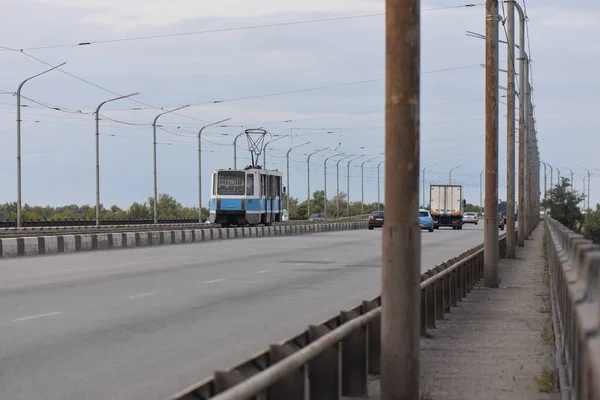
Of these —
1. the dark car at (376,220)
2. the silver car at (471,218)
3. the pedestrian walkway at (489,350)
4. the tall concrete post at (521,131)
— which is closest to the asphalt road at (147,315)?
the pedestrian walkway at (489,350)

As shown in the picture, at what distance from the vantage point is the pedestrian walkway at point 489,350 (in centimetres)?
971

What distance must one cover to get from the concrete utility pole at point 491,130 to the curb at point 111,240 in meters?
17.0

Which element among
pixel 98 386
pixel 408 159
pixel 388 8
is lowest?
pixel 98 386

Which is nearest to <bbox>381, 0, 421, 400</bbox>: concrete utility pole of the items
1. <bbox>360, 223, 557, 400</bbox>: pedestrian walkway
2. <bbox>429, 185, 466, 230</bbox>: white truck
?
<bbox>360, 223, 557, 400</bbox>: pedestrian walkway

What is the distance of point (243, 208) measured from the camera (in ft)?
201

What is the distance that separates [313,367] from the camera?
7957 mm

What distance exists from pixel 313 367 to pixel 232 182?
172ft

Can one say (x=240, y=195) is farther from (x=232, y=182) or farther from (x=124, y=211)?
(x=124, y=211)

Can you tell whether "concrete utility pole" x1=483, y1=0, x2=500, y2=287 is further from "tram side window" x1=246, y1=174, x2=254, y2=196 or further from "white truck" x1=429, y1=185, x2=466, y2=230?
"white truck" x1=429, y1=185, x2=466, y2=230

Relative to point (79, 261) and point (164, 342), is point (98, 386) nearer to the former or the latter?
point (164, 342)

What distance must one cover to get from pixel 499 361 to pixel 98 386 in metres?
4.10

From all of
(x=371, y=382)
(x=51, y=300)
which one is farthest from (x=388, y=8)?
(x=51, y=300)

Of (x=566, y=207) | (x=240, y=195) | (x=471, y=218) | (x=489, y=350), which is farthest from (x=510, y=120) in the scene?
(x=566, y=207)

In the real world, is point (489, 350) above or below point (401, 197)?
below
